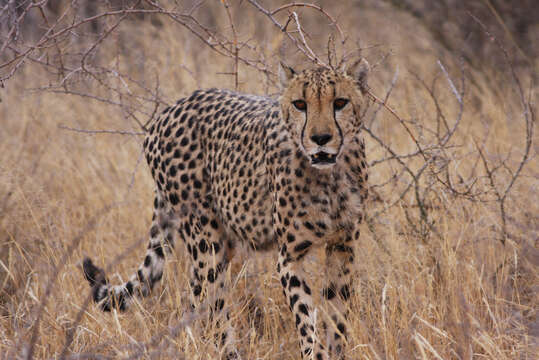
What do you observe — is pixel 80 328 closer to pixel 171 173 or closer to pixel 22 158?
pixel 171 173

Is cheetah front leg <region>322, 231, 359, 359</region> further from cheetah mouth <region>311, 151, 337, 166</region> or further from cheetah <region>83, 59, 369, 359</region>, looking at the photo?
cheetah mouth <region>311, 151, 337, 166</region>

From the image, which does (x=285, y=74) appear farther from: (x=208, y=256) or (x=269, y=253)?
(x=208, y=256)

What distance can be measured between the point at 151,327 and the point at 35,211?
1363 mm

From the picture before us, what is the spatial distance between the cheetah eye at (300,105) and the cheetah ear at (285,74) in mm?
171

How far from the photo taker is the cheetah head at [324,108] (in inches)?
89.0

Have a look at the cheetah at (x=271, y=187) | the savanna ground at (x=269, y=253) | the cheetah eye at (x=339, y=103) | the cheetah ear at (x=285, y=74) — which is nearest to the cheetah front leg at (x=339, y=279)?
the cheetah at (x=271, y=187)

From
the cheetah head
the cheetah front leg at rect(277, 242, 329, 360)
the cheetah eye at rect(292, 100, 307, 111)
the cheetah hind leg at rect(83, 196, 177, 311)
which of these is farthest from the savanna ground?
the cheetah eye at rect(292, 100, 307, 111)

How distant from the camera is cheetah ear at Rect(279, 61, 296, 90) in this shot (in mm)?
2543

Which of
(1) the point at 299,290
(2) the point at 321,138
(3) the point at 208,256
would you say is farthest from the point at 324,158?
(3) the point at 208,256

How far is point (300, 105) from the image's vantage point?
2381 mm

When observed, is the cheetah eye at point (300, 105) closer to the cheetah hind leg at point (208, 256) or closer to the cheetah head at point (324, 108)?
the cheetah head at point (324, 108)

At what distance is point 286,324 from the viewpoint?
2.98 meters

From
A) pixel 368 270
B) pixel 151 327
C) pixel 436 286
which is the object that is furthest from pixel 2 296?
pixel 436 286

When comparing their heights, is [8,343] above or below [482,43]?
below
